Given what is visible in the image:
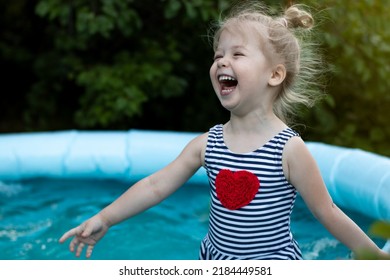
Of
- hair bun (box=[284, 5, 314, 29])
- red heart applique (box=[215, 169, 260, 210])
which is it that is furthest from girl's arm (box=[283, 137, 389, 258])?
hair bun (box=[284, 5, 314, 29])

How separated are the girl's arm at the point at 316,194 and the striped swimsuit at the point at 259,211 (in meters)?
0.04

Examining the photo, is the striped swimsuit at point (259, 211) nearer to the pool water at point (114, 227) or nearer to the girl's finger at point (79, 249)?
the girl's finger at point (79, 249)

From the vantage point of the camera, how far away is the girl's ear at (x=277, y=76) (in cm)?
224

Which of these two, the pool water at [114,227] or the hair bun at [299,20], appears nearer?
the hair bun at [299,20]

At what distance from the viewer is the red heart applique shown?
2.18 metres

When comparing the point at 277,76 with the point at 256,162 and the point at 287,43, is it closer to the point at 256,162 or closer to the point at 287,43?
the point at 287,43

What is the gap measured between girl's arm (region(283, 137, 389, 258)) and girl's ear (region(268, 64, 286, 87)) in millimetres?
214

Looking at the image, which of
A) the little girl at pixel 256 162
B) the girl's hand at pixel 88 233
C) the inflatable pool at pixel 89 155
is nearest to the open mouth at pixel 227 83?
the little girl at pixel 256 162

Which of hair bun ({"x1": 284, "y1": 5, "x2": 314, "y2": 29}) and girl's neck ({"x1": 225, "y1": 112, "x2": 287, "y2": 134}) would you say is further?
hair bun ({"x1": 284, "y1": 5, "x2": 314, "y2": 29})

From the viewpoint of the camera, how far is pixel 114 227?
137 inches

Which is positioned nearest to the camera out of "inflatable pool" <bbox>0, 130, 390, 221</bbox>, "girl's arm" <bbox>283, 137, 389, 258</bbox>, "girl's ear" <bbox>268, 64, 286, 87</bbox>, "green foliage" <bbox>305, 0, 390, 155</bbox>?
"girl's arm" <bbox>283, 137, 389, 258</bbox>

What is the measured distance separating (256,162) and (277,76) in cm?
30

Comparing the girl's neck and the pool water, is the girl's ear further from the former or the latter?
the pool water

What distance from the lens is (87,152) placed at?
403 cm
